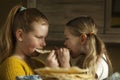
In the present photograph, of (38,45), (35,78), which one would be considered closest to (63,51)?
(38,45)

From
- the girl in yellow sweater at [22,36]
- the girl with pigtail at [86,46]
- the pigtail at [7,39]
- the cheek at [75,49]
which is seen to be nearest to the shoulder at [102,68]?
the girl with pigtail at [86,46]

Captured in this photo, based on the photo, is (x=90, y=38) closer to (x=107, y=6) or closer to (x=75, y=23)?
(x=75, y=23)

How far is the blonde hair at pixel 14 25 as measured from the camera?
120cm

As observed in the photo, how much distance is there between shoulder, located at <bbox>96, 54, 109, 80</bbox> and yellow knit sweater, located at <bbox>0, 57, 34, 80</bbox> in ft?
0.84

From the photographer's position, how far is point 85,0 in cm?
195

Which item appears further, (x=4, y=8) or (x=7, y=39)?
(x=4, y=8)

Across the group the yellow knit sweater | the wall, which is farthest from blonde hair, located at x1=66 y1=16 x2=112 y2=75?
the wall

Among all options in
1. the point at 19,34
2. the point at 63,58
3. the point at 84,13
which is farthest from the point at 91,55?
the point at 84,13

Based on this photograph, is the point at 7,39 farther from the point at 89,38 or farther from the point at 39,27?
the point at 89,38

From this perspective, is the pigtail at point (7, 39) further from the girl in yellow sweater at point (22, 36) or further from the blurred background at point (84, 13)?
the blurred background at point (84, 13)

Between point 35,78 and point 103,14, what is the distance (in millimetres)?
1096

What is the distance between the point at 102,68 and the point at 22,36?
0.33 m

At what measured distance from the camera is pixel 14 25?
1.23 m

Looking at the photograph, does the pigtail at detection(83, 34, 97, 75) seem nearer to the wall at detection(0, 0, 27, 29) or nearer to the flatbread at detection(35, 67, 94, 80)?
the flatbread at detection(35, 67, 94, 80)
